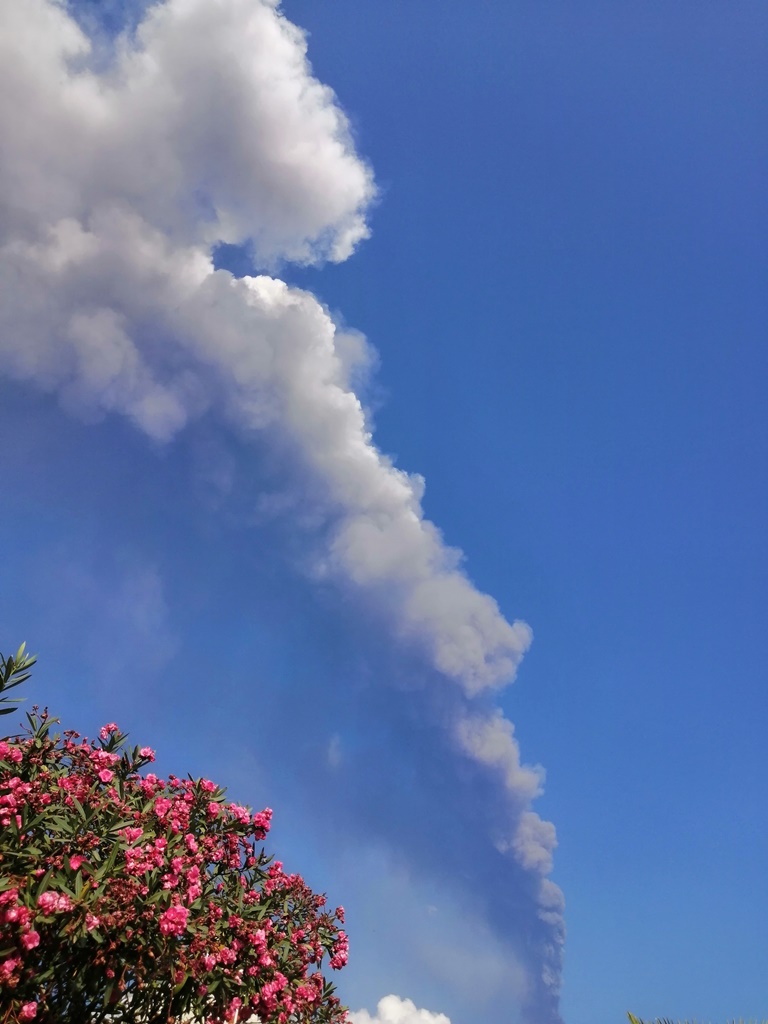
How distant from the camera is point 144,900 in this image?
9969 mm

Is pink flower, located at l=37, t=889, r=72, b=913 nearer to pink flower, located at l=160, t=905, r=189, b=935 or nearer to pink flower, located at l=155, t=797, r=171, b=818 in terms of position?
pink flower, located at l=160, t=905, r=189, b=935

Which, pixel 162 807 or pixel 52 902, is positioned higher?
pixel 162 807

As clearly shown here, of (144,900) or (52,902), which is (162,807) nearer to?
(144,900)

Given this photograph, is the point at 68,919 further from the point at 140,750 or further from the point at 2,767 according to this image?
the point at 140,750

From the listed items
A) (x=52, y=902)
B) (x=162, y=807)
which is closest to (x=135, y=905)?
(x=52, y=902)

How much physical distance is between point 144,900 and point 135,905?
20 cm

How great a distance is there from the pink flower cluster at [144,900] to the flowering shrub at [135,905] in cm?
2

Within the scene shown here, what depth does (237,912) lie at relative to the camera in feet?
38.4

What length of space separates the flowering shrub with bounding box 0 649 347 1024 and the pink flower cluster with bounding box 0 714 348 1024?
0.02 m

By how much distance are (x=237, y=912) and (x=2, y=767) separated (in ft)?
15.9

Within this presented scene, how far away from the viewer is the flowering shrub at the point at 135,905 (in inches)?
361

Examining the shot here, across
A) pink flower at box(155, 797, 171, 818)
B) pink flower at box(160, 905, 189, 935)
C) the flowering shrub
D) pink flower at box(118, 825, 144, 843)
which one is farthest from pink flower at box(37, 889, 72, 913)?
pink flower at box(155, 797, 171, 818)

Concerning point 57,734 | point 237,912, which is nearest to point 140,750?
point 57,734

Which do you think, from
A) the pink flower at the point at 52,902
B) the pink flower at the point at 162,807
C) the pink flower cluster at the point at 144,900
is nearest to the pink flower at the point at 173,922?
the pink flower cluster at the point at 144,900
